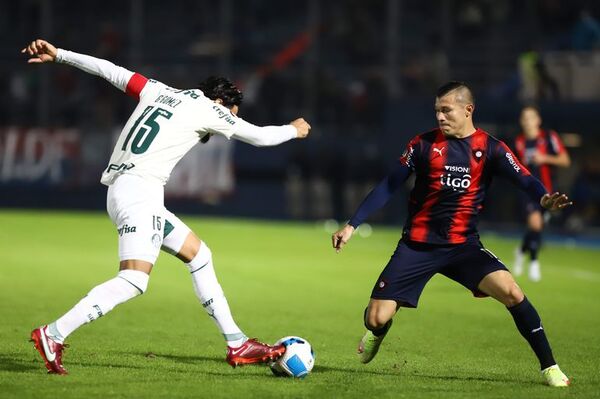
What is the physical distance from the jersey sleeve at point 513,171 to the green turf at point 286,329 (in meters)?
1.34

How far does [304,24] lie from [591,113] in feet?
27.9

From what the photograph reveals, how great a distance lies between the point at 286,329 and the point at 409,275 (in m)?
3.03

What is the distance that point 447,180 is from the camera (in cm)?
823

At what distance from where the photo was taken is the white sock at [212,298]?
8.45 meters

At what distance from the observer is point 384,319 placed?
27.1ft

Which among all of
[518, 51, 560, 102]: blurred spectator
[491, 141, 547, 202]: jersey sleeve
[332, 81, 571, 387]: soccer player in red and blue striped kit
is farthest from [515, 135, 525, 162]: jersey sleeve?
[518, 51, 560, 102]: blurred spectator

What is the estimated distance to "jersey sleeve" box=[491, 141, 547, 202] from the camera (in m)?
7.99

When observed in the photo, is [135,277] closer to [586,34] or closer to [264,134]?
[264,134]

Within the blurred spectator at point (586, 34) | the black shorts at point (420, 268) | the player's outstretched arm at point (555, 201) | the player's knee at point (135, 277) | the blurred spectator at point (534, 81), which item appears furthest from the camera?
the blurred spectator at point (586, 34)

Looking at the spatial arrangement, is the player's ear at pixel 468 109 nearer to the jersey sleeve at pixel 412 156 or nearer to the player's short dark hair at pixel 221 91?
the jersey sleeve at pixel 412 156

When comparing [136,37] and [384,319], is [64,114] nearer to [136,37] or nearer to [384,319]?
[136,37]

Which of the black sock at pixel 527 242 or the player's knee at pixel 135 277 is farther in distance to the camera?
the black sock at pixel 527 242

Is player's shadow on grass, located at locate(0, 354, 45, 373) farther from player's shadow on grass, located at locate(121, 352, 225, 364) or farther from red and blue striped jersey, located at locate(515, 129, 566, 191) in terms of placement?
red and blue striped jersey, located at locate(515, 129, 566, 191)

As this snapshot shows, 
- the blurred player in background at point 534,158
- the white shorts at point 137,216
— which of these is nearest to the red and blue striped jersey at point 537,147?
the blurred player in background at point 534,158
